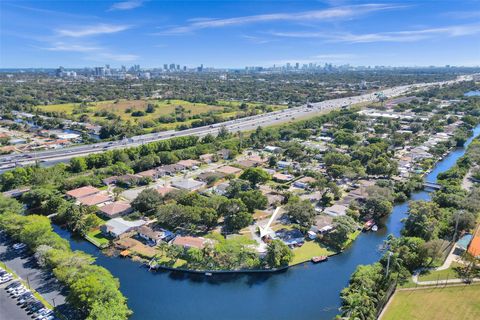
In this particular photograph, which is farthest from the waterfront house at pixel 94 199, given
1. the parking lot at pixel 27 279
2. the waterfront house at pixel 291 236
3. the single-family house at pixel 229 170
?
the waterfront house at pixel 291 236

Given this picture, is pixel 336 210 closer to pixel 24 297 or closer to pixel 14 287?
pixel 24 297

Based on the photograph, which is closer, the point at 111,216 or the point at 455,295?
the point at 455,295

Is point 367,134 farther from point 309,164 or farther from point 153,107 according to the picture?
point 153,107

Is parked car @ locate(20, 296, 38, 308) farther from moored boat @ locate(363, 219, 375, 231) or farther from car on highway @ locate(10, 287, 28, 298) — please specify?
moored boat @ locate(363, 219, 375, 231)

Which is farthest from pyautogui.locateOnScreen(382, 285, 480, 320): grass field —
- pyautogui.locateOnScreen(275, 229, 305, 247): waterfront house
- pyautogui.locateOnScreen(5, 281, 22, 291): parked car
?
pyautogui.locateOnScreen(5, 281, 22, 291): parked car

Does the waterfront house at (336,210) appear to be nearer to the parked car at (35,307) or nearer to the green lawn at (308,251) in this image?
the green lawn at (308,251)

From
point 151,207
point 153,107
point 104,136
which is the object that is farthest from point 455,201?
point 153,107

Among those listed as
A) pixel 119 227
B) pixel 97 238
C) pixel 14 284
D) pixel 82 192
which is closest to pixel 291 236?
pixel 119 227
